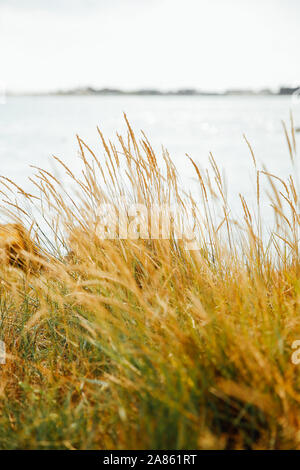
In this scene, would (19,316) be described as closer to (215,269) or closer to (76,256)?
(76,256)

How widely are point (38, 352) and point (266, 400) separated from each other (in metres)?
0.97

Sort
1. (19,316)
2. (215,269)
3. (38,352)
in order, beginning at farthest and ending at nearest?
1. (215,269)
2. (19,316)
3. (38,352)

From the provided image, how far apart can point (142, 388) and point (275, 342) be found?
38 centimetres

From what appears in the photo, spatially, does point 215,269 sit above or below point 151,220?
below

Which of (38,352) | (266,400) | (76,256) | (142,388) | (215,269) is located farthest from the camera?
(76,256)

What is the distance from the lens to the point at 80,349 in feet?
5.30

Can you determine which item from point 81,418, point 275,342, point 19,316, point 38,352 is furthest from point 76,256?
point 275,342
